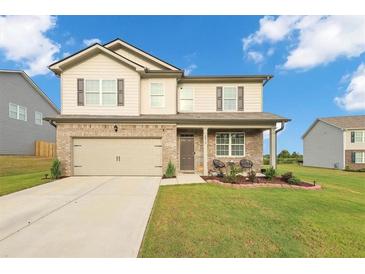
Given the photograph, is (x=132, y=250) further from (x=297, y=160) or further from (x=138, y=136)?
(x=297, y=160)

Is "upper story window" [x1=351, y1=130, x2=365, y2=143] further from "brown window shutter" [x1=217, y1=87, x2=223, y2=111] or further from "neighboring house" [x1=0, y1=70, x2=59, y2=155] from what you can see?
"neighboring house" [x1=0, y1=70, x2=59, y2=155]

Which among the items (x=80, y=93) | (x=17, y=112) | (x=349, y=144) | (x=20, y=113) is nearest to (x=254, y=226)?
(x=80, y=93)

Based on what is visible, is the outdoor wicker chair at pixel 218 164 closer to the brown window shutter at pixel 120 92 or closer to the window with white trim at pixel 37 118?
the brown window shutter at pixel 120 92

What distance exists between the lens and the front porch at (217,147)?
12.4 m

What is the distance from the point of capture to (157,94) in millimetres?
12109

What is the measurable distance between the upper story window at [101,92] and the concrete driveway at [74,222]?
5.49m

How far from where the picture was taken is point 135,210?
5414mm

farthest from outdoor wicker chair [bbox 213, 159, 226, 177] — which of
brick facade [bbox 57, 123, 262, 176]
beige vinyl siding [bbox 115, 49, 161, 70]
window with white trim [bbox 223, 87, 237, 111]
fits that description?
beige vinyl siding [bbox 115, 49, 161, 70]

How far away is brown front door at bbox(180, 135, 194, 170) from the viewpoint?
12.4 meters

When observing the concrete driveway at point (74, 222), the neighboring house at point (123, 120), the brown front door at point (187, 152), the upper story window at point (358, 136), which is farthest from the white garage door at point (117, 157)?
the upper story window at point (358, 136)

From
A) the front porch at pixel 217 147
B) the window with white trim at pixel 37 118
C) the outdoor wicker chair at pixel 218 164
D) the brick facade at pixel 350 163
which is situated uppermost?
the window with white trim at pixel 37 118
